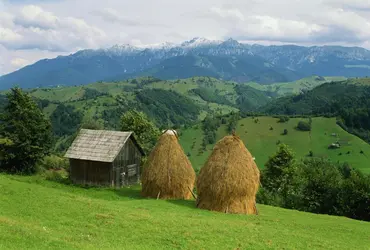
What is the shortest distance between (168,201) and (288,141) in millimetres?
134236

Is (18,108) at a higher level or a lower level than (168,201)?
higher

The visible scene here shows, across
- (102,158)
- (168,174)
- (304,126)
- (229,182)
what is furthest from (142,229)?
(304,126)

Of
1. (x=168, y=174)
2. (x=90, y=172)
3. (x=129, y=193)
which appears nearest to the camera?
(x=168, y=174)

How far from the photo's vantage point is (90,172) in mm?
45781

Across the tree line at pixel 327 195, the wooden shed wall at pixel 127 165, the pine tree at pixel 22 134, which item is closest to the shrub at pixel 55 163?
the pine tree at pixel 22 134

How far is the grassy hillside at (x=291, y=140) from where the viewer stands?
14600cm

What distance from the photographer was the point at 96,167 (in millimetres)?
45562

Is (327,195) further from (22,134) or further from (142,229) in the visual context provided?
(22,134)

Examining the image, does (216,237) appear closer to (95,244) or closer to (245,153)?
(95,244)

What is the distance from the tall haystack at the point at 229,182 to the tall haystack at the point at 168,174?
4.11 meters

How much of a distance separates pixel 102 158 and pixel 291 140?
130m

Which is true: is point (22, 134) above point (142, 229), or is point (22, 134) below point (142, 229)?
above

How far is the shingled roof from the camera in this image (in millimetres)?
45281

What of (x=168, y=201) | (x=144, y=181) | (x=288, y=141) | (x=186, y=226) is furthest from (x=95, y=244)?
(x=288, y=141)
